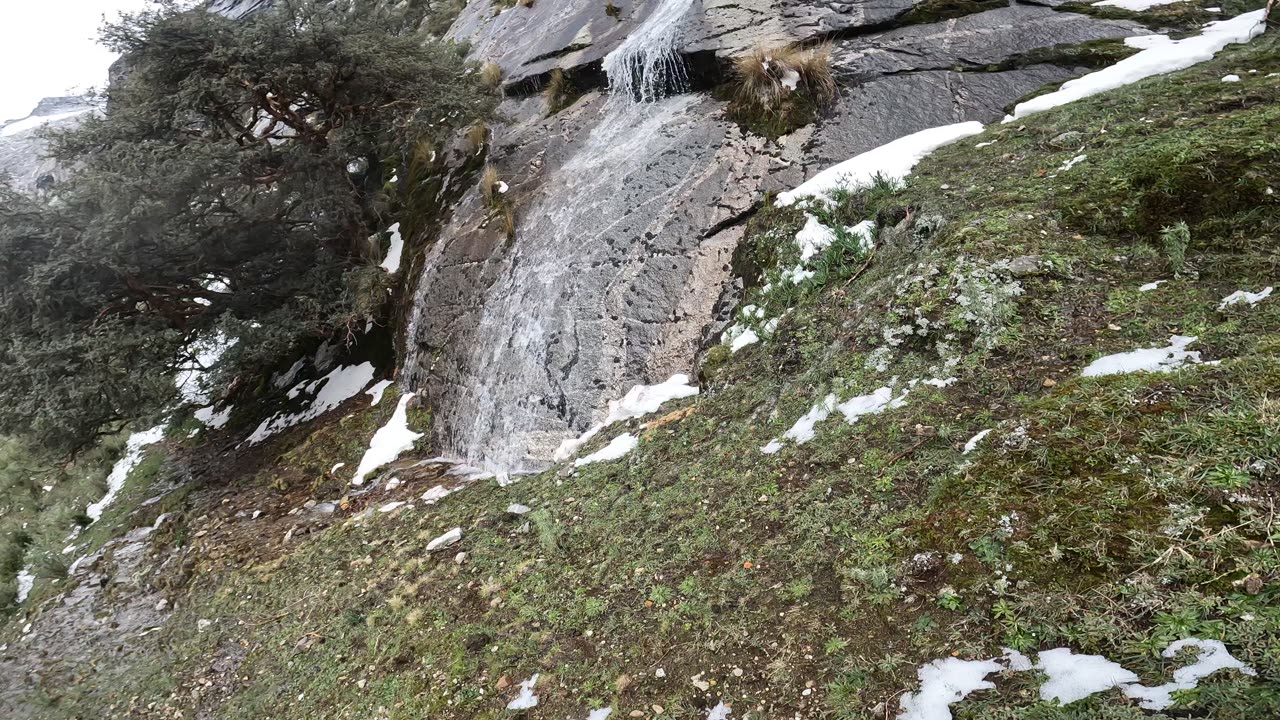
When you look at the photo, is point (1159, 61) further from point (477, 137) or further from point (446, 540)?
point (477, 137)

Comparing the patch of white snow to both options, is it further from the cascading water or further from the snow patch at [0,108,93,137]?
the snow patch at [0,108,93,137]

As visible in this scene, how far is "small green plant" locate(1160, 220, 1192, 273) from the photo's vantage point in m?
3.53

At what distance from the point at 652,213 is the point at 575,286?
125cm

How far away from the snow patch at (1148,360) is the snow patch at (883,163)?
3.18 metres

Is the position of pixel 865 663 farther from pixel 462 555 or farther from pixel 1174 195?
pixel 1174 195

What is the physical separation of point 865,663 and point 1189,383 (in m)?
1.83

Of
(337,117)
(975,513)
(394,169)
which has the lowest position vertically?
(975,513)

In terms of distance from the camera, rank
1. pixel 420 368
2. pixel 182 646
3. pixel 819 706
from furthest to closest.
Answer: pixel 420 368
pixel 182 646
pixel 819 706

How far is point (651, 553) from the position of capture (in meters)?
3.68

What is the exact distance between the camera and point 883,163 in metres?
6.09

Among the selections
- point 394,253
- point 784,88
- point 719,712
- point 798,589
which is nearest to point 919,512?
point 798,589

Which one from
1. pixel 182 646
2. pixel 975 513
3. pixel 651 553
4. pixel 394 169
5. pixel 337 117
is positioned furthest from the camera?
pixel 394 169

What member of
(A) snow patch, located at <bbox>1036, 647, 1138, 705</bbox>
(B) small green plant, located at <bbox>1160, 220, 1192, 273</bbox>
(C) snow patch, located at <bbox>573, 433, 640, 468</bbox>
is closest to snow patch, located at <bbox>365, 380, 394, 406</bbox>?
(C) snow patch, located at <bbox>573, 433, 640, 468</bbox>

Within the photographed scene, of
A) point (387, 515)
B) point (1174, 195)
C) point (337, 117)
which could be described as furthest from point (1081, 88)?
point (337, 117)
